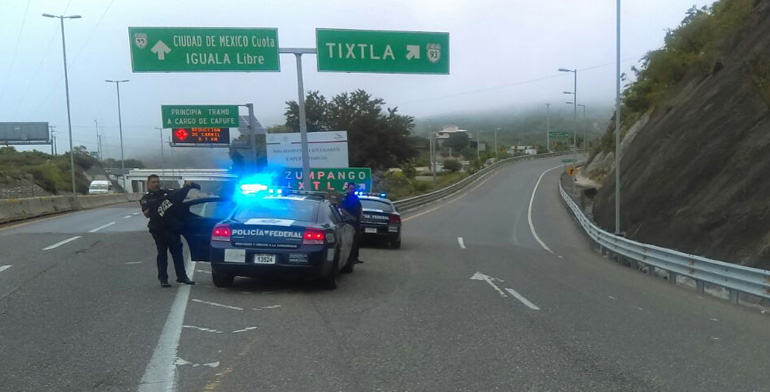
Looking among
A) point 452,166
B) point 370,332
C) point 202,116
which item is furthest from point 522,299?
point 452,166

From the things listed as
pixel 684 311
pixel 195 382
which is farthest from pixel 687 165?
pixel 195 382

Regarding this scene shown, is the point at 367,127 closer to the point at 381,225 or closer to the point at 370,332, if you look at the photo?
the point at 381,225

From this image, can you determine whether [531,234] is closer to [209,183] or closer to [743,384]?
[209,183]

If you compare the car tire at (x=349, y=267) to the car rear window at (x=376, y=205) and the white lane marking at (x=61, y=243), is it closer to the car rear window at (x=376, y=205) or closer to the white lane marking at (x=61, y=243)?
the car rear window at (x=376, y=205)

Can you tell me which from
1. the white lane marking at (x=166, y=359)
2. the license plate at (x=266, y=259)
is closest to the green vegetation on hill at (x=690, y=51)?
the license plate at (x=266, y=259)

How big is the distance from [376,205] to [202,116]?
2189cm

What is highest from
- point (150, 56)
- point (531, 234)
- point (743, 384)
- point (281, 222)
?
point (150, 56)

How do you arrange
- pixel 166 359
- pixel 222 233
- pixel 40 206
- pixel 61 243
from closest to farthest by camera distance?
pixel 166 359
pixel 222 233
pixel 61 243
pixel 40 206

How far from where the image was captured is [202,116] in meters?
39.0

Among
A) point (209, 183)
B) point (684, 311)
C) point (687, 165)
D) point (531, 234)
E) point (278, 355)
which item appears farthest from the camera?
point (209, 183)

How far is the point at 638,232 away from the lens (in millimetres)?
22688

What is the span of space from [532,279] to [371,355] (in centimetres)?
726

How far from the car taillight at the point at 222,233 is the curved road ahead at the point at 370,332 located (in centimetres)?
78

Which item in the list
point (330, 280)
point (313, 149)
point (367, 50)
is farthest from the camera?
point (313, 149)
